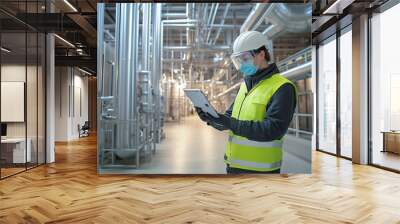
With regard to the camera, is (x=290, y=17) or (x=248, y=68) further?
(x=290, y=17)

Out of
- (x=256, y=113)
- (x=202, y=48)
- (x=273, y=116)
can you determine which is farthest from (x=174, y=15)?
(x=273, y=116)

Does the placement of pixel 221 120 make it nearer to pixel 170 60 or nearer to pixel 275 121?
pixel 275 121

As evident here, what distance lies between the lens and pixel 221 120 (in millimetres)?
5477

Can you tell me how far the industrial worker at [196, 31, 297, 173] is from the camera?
17.1 ft

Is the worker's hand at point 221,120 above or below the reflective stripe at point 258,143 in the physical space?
above

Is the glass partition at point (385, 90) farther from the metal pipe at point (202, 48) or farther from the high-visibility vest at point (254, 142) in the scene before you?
the metal pipe at point (202, 48)

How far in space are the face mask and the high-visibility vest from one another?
0.17m

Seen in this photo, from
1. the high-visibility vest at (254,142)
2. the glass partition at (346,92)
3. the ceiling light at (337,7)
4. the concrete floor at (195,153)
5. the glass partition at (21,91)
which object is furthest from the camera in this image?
the glass partition at (346,92)

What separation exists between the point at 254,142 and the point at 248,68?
1.05 metres

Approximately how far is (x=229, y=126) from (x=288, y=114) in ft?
2.78

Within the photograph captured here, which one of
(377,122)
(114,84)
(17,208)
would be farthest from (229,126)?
(377,122)

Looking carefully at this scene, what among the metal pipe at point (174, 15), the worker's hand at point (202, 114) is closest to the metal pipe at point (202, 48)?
the metal pipe at point (174, 15)

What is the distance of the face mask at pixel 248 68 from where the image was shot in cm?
530

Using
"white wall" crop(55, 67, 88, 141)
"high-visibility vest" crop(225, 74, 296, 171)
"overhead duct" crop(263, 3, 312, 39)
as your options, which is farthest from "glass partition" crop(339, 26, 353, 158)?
"white wall" crop(55, 67, 88, 141)
